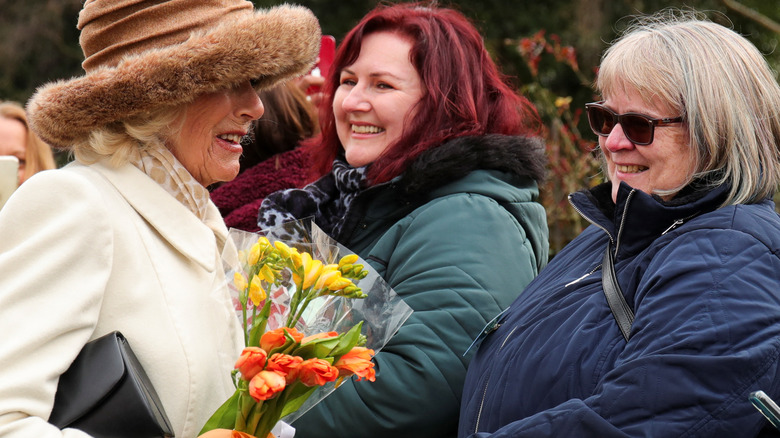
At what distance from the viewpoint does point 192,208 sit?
2330 mm

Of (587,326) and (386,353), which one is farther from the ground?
(587,326)

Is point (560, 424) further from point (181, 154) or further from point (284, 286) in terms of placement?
point (181, 154)

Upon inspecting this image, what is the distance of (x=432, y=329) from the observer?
250 cm

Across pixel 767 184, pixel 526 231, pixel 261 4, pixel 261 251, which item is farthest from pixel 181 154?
pixel 261 4

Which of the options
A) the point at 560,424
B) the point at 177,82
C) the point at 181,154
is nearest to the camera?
the point at 560,424

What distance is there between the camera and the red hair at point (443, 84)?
2955 mm

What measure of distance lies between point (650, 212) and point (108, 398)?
4.04ft

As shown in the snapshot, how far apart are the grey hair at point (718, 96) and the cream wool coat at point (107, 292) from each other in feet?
3.68

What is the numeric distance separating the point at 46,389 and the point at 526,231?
1606 mm

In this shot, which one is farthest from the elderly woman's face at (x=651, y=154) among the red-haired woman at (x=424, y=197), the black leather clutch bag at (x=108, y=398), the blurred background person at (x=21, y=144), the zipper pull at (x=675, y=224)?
the blurred background person at (x=21, y=144)

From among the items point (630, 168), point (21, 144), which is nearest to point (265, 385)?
point (630, 168)

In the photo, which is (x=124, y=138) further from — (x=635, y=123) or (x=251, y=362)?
(x=635, y=123)

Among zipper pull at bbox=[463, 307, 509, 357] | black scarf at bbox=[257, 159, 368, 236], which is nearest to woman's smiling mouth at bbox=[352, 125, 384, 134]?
black scarf at bbox=[257, 159, 368, 236]

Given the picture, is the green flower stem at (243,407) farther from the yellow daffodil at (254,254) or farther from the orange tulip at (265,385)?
the yellow daffodil at (254,254)
